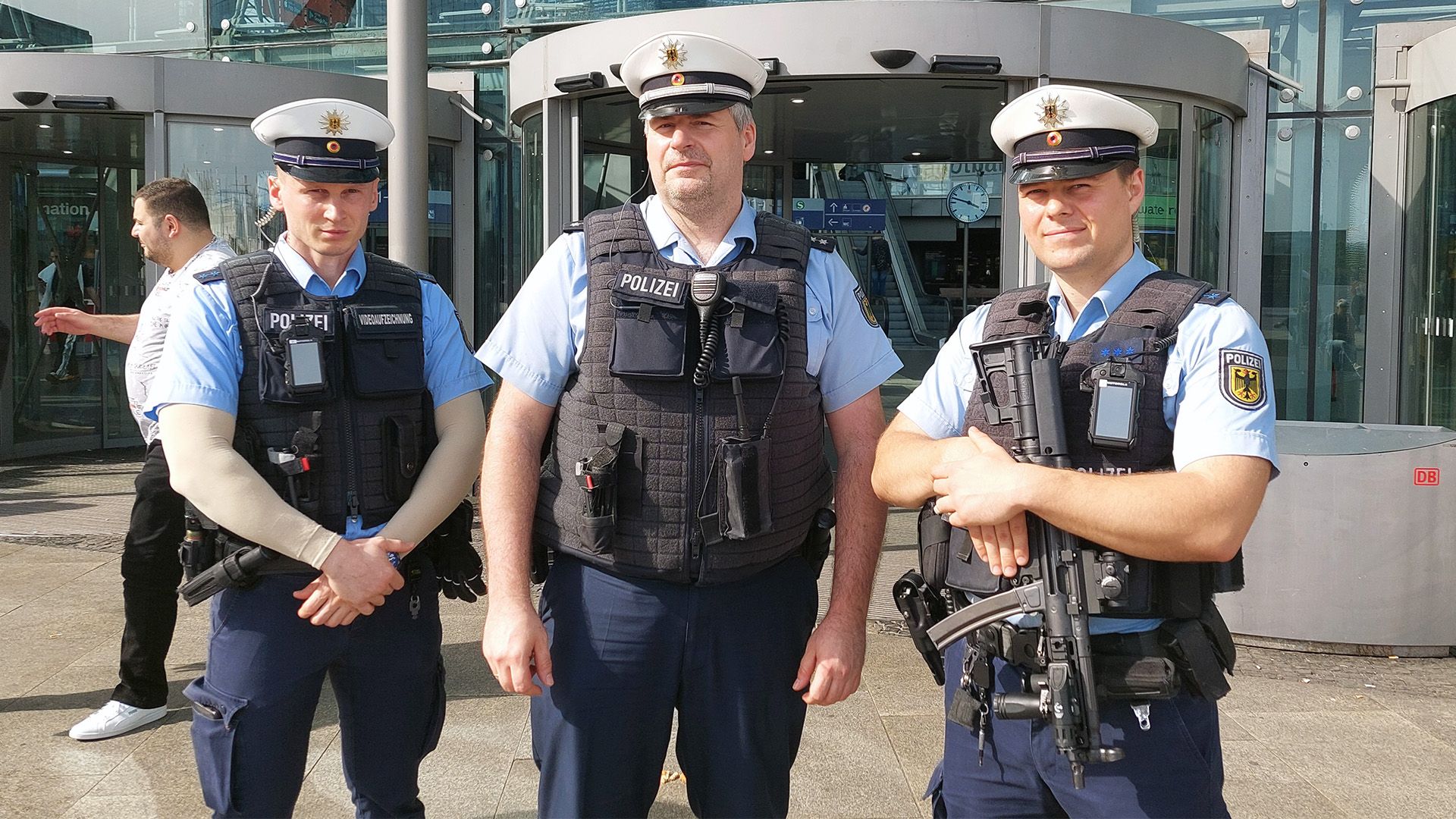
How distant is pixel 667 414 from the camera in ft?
8.41

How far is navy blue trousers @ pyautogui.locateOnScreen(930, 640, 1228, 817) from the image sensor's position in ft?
7.32

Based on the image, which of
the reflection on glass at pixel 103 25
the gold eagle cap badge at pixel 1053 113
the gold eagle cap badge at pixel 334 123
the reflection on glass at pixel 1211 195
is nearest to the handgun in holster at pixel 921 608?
the gold eagle cap badge at pixel 1053 113

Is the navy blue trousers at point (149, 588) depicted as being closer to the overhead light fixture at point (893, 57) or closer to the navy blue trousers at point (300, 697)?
the navy blue trousers at point (300, 697)

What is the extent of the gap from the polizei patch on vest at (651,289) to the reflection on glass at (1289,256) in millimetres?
9708

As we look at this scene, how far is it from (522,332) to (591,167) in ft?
22.9

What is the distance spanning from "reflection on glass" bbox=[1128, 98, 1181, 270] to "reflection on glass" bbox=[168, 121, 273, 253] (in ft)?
22.8

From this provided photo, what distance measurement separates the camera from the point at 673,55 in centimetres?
264

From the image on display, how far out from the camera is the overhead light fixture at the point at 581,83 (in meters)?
8.53

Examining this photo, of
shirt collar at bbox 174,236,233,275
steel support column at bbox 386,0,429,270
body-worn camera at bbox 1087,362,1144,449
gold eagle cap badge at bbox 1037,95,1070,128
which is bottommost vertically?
body-worn camera at bbox 1087,362,1144,449

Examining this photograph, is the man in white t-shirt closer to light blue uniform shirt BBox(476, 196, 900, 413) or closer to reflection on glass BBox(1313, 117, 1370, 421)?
light blue uniform shirt BBox(476, 196, 900, 413)

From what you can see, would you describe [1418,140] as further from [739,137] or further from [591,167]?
[739,137]

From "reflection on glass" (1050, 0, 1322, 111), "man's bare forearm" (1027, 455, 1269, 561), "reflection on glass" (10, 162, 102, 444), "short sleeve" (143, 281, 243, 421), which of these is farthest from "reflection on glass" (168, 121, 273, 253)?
"man's bare forearm" (1027, 455, 1269, 561)

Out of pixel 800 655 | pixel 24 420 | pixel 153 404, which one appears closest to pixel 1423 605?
pixel 800 655

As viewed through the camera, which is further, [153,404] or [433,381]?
[433,381]
